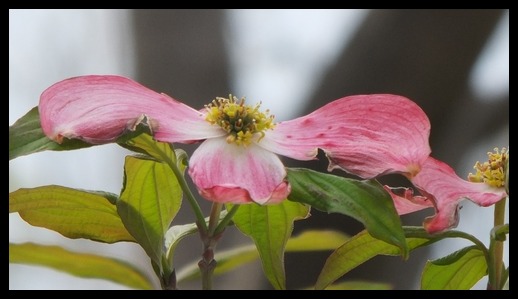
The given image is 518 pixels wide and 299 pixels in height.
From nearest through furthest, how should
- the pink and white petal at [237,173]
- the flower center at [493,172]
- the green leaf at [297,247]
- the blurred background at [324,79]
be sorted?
1. the pink and white petal at [237,173]
2. the flower center at [493,172]
3. the green leaf at [297,247]
4. the blurred background at [324,79]

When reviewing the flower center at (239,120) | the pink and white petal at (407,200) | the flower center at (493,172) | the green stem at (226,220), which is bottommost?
the green stem at (226,220)

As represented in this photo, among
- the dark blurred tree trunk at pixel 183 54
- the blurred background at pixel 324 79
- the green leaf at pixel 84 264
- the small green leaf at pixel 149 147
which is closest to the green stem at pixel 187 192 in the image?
the small green leaf at pixel 149 147

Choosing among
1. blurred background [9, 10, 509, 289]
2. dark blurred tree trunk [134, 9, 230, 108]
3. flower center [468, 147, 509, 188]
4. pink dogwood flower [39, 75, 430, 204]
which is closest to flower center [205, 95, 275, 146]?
pink dogwood flower [39, 75, 430, 204]

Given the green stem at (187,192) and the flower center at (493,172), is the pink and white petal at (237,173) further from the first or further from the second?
the flower center at (493,172)

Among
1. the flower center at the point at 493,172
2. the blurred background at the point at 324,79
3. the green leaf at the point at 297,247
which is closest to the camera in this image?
the flower center at the point at 493,172

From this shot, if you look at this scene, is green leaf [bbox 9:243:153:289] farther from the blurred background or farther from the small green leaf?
the blurred background
